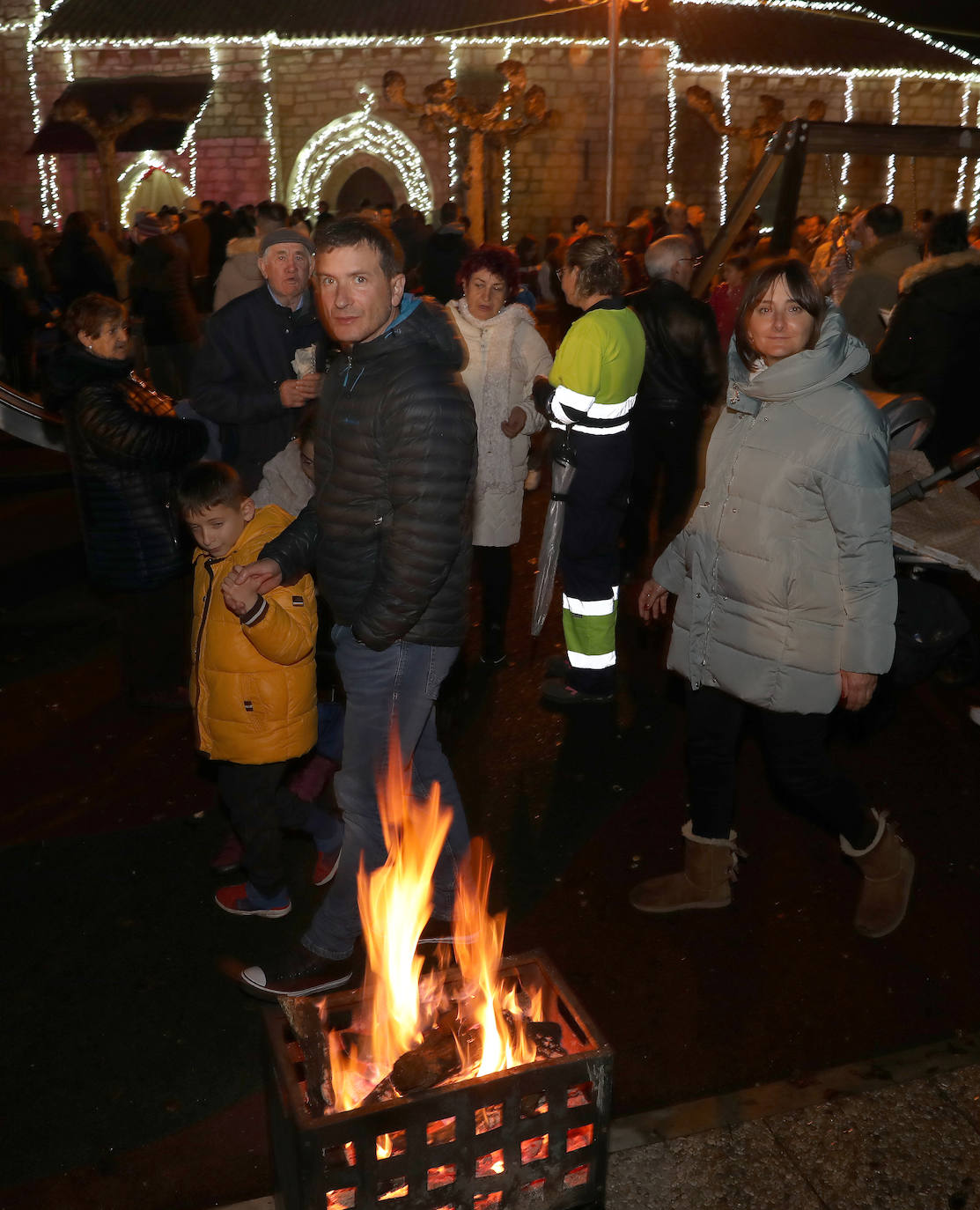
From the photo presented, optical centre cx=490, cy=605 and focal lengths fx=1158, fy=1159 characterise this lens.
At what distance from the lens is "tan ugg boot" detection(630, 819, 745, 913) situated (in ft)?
12.9

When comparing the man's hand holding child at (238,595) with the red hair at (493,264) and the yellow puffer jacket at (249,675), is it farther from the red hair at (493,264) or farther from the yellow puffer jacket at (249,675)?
the red hair at (493,264)

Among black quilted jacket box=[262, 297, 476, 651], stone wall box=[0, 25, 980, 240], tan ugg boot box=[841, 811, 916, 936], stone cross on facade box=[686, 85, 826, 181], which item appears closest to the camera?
black quilted jacket box=[262, 297, 476, 651]

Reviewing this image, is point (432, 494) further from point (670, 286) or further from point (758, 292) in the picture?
point (670, 286)

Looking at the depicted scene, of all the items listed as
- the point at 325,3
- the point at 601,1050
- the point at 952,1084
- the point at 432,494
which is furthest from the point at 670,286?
the point at 325,3

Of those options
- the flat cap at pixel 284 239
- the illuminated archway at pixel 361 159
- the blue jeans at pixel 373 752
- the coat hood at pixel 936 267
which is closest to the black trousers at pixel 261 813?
the blue jeans at pixel 373 752

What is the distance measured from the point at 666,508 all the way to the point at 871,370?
148 cm

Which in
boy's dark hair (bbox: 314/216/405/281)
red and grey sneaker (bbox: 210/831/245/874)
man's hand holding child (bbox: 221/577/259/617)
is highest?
boy's dark hair (bbox: 314/216/405/281)

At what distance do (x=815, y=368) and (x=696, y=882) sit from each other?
1.81 metres

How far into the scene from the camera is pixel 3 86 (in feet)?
102

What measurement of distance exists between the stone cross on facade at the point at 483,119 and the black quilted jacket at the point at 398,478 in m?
26.1

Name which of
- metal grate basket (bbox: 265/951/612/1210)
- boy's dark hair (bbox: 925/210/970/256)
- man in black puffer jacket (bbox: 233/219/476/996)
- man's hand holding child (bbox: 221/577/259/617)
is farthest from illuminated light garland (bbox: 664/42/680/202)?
metal grate basket (bbox: 265/951/612/1210)

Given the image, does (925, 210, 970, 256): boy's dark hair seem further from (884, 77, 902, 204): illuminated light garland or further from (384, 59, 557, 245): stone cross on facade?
(884, 77, 902, 204): illuminated light garland

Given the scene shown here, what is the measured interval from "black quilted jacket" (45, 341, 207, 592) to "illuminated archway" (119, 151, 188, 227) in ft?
92.2

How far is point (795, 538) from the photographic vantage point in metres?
3.31
